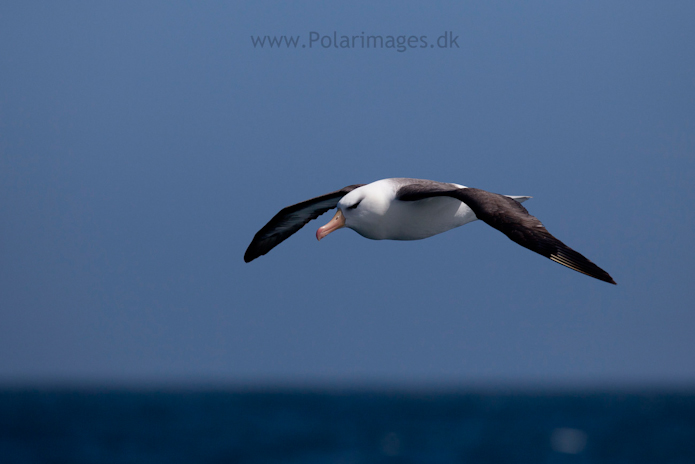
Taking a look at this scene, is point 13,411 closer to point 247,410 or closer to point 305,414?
point 247,410

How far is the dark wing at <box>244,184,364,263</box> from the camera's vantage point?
39.9 ft

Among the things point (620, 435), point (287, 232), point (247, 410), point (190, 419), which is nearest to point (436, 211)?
point (287, 232)

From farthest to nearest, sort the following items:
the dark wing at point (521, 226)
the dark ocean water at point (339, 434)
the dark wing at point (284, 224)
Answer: the dark ocean water at point (339, 434) → the dark wing at point (284, 224) → the dark wing at point (521, 226)

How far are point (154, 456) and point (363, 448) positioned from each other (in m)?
13.3

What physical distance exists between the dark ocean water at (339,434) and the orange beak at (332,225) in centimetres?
3504

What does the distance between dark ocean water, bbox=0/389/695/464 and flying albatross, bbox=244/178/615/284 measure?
114 ft

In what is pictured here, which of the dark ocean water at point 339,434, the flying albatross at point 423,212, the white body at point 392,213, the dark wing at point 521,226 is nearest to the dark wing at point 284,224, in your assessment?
the flying albatross at point 423,212

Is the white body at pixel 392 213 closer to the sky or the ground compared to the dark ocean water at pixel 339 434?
closer to the sky

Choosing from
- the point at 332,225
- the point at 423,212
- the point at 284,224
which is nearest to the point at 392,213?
the point at 423,212

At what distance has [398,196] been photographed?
10234 millimetres

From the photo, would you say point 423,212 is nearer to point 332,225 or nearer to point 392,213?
point 392,213

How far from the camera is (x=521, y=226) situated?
8.29 m

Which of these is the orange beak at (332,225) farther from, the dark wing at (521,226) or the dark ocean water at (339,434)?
the dark ocean water at (339,434)

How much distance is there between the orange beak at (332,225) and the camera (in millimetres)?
9952
